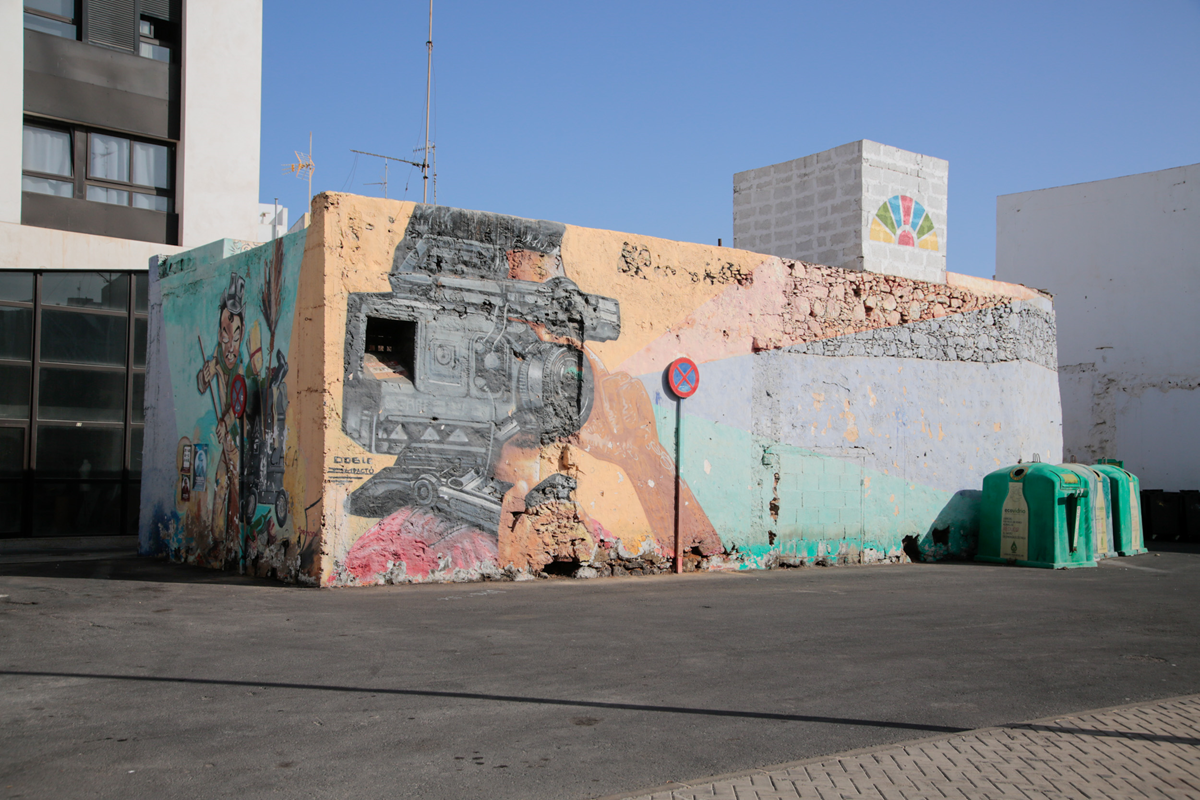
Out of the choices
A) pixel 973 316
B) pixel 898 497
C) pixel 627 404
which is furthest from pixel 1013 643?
pixel 973 316

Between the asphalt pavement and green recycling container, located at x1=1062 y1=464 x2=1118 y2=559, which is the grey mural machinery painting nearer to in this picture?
the asphalt pavement

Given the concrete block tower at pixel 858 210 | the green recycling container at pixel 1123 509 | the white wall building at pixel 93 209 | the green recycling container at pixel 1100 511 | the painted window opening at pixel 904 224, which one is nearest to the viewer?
the green recycling container at pixel 1100 511

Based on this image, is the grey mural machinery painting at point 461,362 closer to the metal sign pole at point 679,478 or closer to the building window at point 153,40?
the metal sign pole at point 679,478

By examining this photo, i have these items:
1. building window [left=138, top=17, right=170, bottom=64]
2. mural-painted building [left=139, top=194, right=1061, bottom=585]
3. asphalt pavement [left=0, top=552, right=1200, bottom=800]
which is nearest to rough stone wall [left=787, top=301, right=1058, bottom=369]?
mural-painted building [left=139, top=194, right=1061, bottom=585]

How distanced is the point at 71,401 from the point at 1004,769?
15.2 meters

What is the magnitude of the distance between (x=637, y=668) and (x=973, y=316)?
1107cm

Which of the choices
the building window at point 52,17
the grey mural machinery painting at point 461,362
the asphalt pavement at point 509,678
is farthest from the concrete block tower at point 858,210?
the building window at point 52,17

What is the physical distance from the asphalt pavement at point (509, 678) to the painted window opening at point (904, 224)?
6.60 metres

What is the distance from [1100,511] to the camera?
15008 mm

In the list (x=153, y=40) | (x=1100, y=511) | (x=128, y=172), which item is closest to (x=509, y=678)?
(x=1100, y=511)

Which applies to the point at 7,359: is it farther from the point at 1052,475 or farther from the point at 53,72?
the point at 1052,475

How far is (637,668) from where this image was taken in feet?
20.6

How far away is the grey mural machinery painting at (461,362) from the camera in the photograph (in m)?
10.0

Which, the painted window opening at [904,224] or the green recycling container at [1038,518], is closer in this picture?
the green recycling container at [1038,518]
